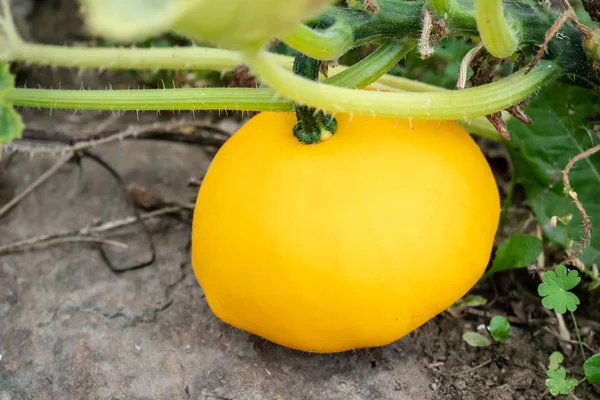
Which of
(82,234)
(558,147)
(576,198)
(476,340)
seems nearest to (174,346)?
(82,234)

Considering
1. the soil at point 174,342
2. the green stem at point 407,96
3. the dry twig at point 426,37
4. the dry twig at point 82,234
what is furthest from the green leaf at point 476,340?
the dry twig at point 82,234

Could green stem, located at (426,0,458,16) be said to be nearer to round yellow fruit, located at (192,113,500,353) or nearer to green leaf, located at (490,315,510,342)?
round yellow fruit, located at (192,113,500,353)

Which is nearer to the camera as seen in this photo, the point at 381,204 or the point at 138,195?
the point at 381,204

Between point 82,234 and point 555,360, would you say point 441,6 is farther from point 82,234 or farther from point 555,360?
point 82,234

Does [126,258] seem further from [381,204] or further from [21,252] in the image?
[381,204]

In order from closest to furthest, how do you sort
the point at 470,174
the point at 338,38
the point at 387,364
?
the point at 338,38
the point at 470,174
the point at 387,364

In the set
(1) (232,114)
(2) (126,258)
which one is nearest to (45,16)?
(1) (232,114)

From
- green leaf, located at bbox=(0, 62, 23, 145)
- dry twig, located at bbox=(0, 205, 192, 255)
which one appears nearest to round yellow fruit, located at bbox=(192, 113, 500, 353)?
green leaf, located at bbox=(0, 62, 23, 145)

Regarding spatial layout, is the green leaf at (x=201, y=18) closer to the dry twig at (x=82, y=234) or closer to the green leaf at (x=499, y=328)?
the green leaf at (x=499, y=328)
